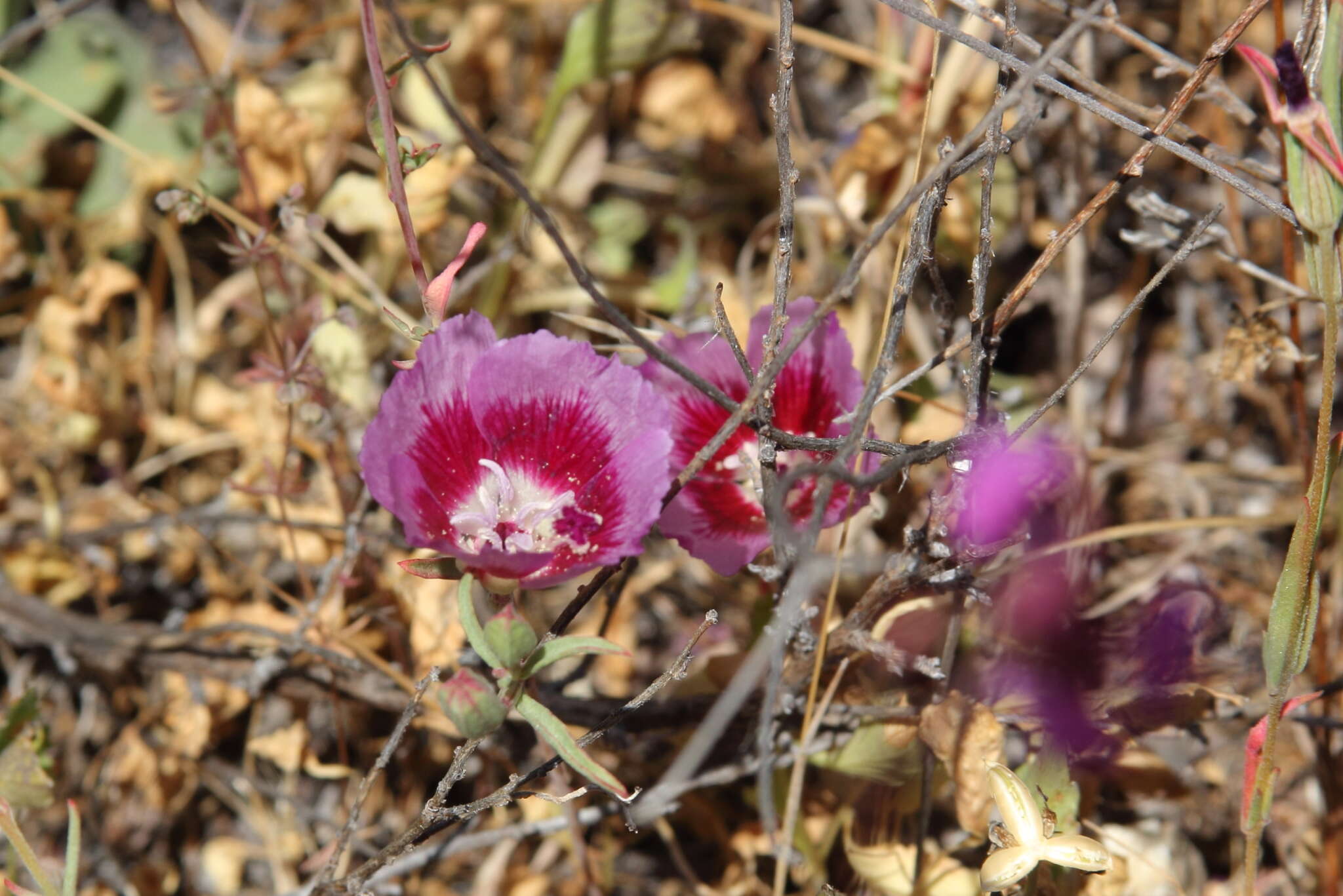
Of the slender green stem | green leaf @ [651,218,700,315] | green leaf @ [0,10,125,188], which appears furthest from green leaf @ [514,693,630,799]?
green leaf @ [0,10,125,188]

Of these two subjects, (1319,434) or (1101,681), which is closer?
(1319,434)

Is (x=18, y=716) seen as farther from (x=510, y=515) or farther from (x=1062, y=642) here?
(x=1062, y=642)

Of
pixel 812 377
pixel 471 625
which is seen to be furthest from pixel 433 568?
pixel 812 377

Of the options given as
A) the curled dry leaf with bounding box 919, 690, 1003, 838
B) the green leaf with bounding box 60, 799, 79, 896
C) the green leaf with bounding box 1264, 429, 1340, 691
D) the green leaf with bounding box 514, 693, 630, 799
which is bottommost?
the green leaf with bounding box 60, 799, 79, 896

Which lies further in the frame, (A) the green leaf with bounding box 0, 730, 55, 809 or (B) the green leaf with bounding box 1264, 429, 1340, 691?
(A) the green leaf with bounding box 0, 730, 55, 809

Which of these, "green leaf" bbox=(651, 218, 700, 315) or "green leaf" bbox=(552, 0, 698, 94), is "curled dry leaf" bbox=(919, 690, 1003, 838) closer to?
"green leaf" bbox=(651, 218, 700, 315)

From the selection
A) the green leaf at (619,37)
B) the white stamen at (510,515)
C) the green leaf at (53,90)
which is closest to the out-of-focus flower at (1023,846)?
the white stamen at (510,515)

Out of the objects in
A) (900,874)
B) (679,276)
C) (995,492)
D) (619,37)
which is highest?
(619,37)

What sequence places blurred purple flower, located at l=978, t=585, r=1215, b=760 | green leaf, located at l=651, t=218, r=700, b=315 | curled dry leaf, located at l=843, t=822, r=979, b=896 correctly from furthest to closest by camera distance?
1. green leaf, located at l=651, t=218, r=700, b=315
2. curled dry leaf, located at l=843, t=822, r=979, b=896
3. blurred purple flower, located at l=978, t=585, r=1215, b=760
